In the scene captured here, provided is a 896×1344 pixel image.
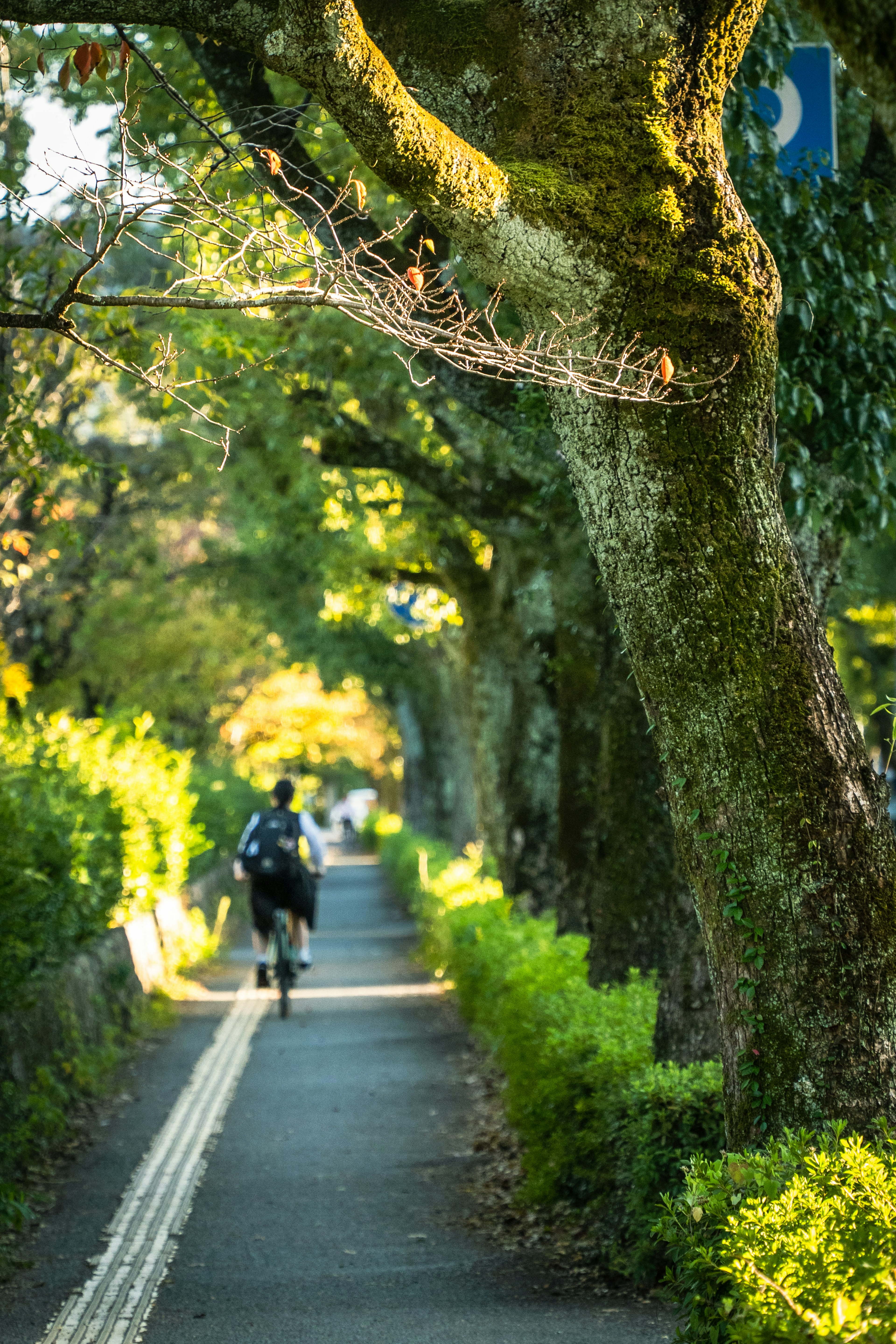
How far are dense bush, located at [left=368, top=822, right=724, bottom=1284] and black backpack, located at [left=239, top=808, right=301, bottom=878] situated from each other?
9.79ft

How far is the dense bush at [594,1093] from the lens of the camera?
5703 mm

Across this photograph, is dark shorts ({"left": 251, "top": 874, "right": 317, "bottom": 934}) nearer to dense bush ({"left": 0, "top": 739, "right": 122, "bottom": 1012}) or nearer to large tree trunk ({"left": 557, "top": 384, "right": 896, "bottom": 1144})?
dense bush ({"left": 0, "top": 739, "right": 122, "bottom": 1012})

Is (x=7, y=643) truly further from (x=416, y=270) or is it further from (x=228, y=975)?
(x=416, y=270)

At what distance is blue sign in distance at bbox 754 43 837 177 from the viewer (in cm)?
779

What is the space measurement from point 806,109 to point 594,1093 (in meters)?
5.36

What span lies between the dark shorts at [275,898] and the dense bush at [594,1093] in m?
3.11

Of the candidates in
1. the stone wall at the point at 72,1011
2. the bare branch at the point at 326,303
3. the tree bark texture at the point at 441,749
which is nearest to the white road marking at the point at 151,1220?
the stone wall at the point at 72,1011

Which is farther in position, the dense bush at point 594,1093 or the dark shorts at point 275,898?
the dark shorts at point 275,898

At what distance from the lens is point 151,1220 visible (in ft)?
23.8

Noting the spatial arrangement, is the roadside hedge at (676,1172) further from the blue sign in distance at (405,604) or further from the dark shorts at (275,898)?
the blue sign in distance at (405,604)

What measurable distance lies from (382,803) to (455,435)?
61.3m

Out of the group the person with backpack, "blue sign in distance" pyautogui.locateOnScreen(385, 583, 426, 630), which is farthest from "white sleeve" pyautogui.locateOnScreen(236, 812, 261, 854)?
"blue sign in distance" pyautogui.locateOnScreen(385, 583, 426, 630)

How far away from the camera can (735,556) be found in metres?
4.52

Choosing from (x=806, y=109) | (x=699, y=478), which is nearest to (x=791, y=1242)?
(x=699, y=478)
